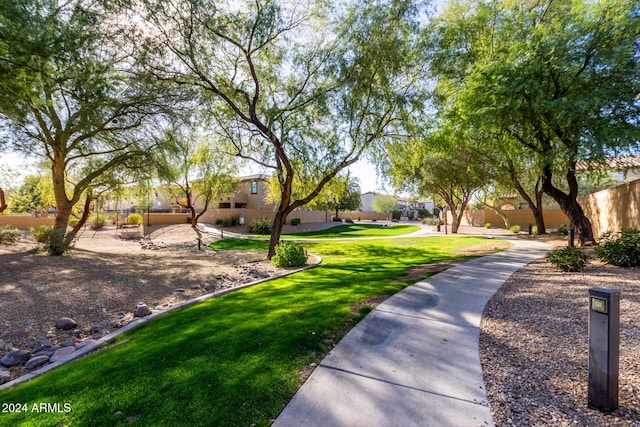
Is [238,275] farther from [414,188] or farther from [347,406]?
[414,188]

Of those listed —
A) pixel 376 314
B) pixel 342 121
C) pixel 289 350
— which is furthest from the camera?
pixel 342 121

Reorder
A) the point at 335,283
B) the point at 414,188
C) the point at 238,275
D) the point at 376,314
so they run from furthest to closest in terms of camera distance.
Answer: the point at 414,188 < the point at 238,275 < the point at 335,283 < the point at 376,314

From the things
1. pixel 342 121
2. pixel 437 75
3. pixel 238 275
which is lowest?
pixel 238 275

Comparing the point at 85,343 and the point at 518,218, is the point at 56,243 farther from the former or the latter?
the point at 518,218

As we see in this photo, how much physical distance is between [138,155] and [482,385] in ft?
44.8

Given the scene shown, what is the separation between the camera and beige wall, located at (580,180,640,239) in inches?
434

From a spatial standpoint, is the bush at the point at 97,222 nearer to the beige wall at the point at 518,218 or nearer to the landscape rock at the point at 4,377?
the landscape rock at the point at 4,377

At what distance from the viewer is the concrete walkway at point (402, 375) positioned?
2553mm

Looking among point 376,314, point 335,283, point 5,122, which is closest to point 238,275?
point 335,283

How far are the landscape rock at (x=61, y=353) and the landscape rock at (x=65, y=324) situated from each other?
3.38 ft

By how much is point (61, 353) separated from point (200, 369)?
264 centimetres

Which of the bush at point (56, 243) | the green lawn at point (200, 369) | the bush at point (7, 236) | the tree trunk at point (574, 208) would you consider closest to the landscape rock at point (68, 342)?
the green lawn at point (200, 369)

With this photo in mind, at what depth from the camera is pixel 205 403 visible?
269 centimetres

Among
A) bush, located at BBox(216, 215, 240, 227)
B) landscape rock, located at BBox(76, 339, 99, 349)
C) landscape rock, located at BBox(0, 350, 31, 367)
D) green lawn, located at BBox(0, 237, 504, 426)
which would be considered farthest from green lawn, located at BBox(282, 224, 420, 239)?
landscape rock, located at BBox(0, 350, 31, 367)
